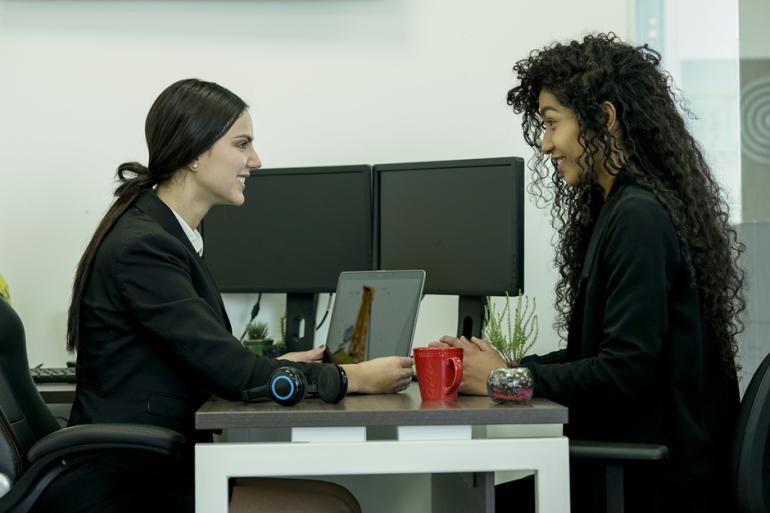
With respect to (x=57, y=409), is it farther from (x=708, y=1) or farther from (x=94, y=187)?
(x=708, y=1)

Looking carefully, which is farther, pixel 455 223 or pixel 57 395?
pixel 455 223

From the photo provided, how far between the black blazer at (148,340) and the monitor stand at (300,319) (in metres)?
0.95

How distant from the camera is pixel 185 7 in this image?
10.1ft

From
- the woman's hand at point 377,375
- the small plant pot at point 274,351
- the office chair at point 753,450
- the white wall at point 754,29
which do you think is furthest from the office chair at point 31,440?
the white wall at point 754,29

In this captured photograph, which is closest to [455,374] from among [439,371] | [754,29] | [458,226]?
[439,371]

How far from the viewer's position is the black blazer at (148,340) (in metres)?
1.78

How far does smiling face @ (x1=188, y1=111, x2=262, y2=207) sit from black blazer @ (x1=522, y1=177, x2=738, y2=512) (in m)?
0.79

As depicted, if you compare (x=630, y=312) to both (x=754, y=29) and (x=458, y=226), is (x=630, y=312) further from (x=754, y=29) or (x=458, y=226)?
(x=754, y=29)

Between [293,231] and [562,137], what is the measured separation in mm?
1021

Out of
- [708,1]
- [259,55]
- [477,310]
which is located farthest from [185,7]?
[708,1]

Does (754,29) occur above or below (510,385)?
above

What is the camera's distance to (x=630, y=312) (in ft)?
5.77

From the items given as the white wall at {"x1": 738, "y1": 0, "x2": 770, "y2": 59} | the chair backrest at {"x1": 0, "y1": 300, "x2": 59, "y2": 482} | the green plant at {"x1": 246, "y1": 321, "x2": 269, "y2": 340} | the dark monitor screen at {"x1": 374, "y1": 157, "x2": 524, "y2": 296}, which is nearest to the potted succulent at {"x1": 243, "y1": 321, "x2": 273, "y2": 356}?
the green plant at {"x1": 246, "y1": 321, "x2": 269, "y2": 340}

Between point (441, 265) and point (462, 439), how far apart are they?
3.53 feet
